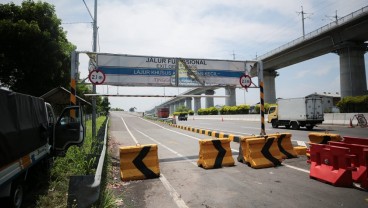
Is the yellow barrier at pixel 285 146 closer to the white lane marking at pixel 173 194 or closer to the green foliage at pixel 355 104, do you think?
the white lane marking at pixel 173 194

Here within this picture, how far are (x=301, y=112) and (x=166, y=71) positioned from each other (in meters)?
16.3

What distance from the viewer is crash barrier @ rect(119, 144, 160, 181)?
25.5 ft

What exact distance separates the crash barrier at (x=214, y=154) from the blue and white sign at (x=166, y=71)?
4401 mm

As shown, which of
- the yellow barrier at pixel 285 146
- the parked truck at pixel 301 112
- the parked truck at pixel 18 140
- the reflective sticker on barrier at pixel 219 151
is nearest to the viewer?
the parked truck at pixel 18 140

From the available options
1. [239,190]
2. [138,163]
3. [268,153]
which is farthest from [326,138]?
[138,163]

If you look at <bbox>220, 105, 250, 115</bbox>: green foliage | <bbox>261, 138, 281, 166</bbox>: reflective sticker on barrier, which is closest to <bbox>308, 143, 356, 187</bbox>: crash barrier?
<bbox>261, 138, 281, 166</bbox>: reflective sticker on barrier

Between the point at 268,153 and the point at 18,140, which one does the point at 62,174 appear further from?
the point at 268,153

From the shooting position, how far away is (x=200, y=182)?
717cm

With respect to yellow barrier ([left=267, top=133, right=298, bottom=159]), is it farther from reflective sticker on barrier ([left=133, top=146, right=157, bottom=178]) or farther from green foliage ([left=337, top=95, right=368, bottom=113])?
green foliage ([left=337, top=95, right=368, bottom=113])

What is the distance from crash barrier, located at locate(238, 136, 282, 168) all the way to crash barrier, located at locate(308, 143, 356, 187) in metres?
1.70

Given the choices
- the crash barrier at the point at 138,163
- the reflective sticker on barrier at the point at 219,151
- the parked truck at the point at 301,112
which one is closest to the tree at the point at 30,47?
the crash barrier at the point at 138,163

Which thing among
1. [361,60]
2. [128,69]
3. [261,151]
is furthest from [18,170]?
[361,60]

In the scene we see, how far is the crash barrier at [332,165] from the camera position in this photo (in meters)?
6.23

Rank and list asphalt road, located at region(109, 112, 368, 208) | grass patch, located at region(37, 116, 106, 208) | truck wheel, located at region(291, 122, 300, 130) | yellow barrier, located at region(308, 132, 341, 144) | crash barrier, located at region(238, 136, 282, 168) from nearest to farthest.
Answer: asphalt road, located at region(109, 112, 368, 208), grass patch, located at region(37, 116, 106, 208), crash barrier, located at region(238, 136, 282, 168), yellow barrier, located at region(308, 132, 341, 144), truck wheel, located at region(291, 122, 300, 130)
